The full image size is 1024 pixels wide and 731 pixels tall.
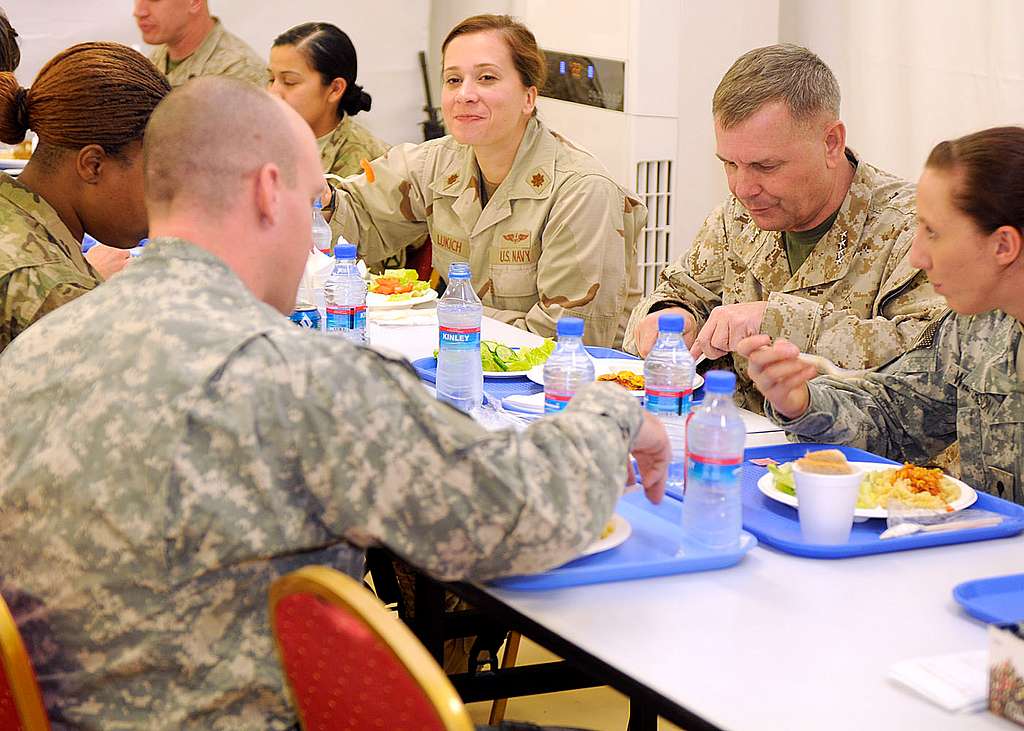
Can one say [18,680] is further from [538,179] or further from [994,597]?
[538,179]

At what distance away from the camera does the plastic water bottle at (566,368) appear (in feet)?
7.20

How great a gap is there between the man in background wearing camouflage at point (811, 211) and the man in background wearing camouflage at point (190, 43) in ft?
11.3

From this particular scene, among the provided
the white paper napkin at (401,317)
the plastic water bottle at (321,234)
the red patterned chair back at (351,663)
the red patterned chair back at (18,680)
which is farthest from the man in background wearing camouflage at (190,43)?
the red patterned chair back at (351,663)

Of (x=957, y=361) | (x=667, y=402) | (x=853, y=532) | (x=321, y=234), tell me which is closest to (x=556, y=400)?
(x=667, y=402)

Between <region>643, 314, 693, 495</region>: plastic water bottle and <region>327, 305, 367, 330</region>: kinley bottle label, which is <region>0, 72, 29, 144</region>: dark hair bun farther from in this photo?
<region>643, 314, 693, 495</region>: plastic water bottle

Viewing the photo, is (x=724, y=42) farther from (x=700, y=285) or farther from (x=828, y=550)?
(x=828, y=550)

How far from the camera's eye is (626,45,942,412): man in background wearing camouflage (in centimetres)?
280

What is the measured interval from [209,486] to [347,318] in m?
1.67

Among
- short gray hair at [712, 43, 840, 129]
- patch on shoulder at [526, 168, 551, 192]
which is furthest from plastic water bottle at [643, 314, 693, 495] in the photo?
patch on shoulder at [526, 168, 551, 192]

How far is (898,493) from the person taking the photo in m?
1.96

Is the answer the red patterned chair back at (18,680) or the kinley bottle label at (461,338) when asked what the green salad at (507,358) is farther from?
the red patterned chair back at (18,680)

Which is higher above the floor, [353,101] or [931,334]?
[353,101]

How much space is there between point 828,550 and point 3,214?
65.0 inches

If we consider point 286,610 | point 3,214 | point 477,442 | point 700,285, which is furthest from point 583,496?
point 700,285
